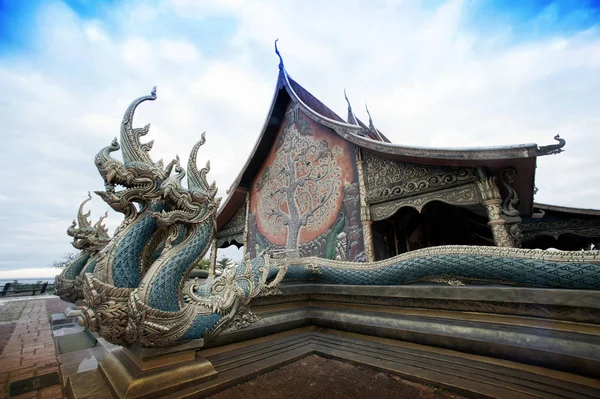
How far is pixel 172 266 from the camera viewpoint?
223 centimetres

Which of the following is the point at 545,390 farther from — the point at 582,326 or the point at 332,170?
the point at 332,170

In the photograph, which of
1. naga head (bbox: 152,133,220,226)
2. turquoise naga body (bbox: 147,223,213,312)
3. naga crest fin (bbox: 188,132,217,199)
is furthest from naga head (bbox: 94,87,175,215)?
turquoise naga body (bbox: 147,223,213,312)

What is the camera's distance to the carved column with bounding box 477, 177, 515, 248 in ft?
11.1

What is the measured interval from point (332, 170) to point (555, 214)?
6879mm

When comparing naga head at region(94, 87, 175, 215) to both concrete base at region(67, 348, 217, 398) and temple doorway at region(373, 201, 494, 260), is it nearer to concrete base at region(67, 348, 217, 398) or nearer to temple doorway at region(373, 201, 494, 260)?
concrete base at region(67, 348, 217, 398)

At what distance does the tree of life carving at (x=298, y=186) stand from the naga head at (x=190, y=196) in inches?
132

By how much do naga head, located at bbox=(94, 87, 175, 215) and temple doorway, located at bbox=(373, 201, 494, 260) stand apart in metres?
3.90

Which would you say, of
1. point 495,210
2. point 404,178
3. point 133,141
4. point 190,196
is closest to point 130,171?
point 133,141

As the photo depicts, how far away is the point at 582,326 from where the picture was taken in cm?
202

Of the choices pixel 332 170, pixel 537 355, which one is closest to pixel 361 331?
pixel 537 355

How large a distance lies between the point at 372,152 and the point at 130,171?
4.18 meters

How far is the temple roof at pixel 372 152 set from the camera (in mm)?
3242

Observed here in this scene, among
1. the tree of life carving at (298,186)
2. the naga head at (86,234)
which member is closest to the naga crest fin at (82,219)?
the naga head at (86,234)

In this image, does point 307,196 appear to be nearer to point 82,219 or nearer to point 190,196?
point 190,196
